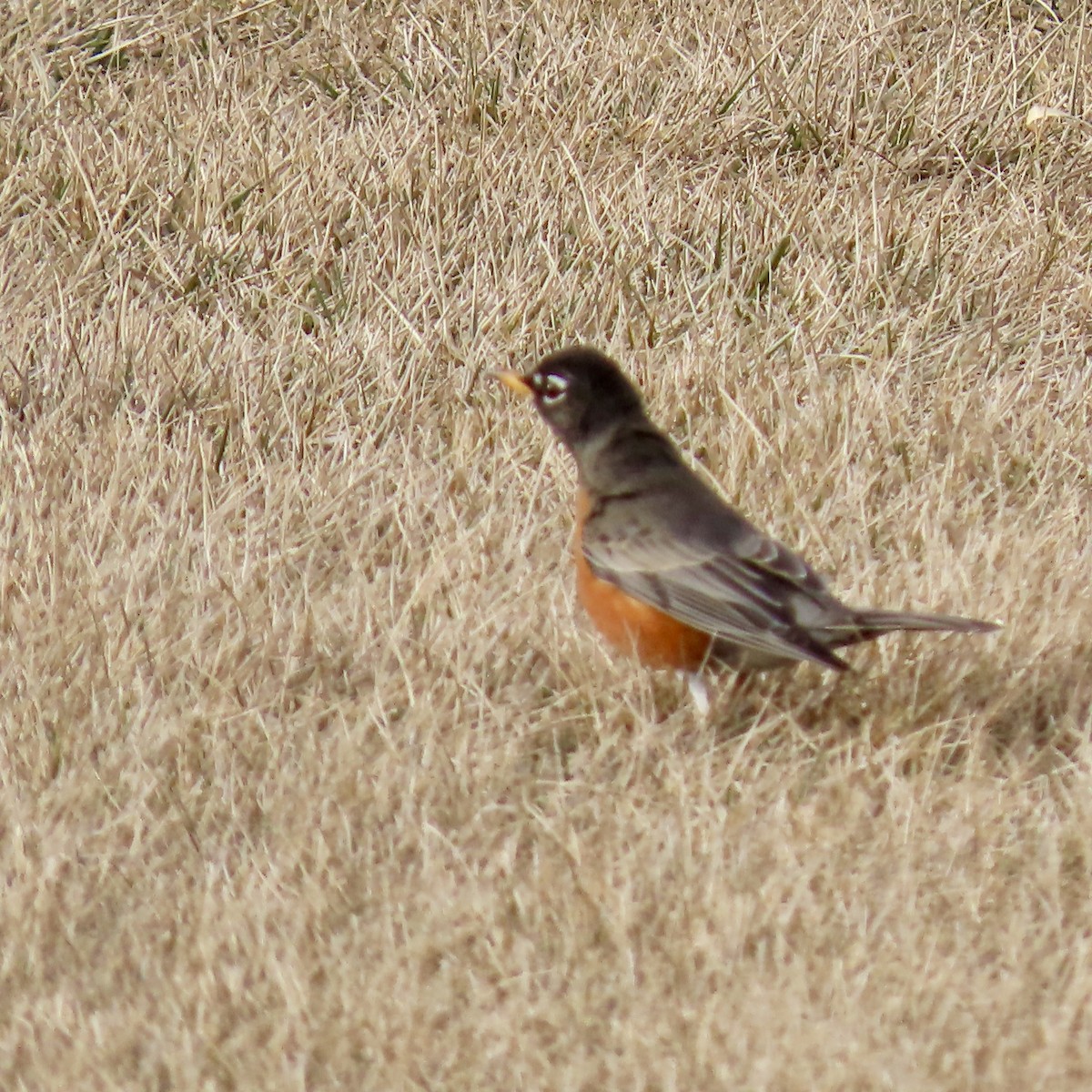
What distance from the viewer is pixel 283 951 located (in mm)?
3260

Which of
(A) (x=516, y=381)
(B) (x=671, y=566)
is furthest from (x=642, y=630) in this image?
(A) (x=516, y=381)

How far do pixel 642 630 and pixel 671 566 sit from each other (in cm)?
15

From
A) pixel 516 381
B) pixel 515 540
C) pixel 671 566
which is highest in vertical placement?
pixel 516 381

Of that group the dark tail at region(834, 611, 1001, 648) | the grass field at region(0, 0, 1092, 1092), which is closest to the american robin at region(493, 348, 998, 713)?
the dark tail at region(834, 611, 1001, 648)

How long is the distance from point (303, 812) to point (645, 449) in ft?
3.81

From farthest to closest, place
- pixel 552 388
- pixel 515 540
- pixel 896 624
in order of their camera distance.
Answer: pixel 515 540 → pixel 552 388 → pixel 896 624

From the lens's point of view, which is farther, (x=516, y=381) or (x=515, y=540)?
(x=515, y=540)

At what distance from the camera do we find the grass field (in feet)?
10.4

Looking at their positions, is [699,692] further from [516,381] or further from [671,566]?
[516,381]

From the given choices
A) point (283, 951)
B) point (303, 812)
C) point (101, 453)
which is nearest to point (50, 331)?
point (101, 453)

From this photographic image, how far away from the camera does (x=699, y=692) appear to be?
3.98 m

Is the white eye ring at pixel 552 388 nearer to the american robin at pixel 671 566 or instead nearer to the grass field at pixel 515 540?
the american robin at pixel 671 566

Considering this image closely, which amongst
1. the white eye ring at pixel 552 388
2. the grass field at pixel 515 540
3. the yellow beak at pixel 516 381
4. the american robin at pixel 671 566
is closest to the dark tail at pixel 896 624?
the american robin at pixel 671 566

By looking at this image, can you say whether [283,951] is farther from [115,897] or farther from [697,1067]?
[697,1067]
